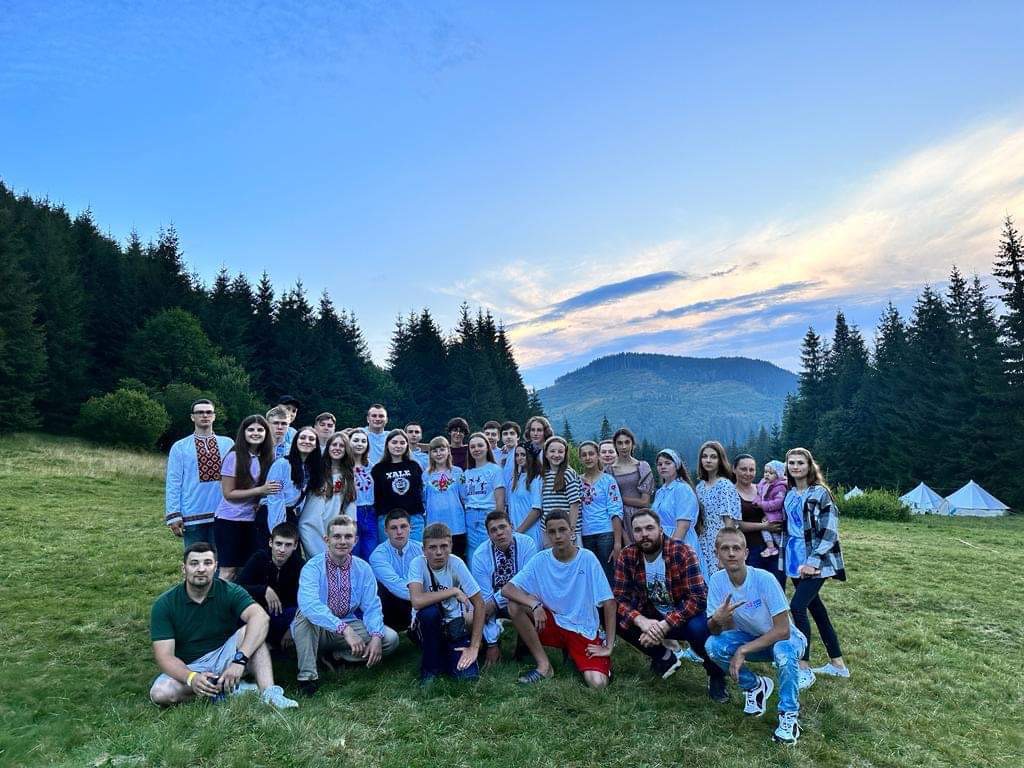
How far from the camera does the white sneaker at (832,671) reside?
5475mm

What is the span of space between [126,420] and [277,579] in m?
26.9

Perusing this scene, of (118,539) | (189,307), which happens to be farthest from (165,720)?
(189,307)

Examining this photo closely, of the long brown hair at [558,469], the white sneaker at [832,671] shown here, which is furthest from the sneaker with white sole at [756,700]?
the long brown hair at [558,469]

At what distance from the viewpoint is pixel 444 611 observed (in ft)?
16.9

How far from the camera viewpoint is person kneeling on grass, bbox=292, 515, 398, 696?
4855 mm

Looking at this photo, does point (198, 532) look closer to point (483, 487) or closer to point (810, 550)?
point (483, 487)

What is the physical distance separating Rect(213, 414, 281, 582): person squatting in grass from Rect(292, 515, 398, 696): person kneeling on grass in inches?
45.6

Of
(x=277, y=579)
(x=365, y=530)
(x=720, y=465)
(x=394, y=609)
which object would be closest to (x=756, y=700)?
(x=720, y=465)

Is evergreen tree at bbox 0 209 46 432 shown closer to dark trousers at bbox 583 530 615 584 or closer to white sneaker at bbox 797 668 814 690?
dark trousers at bbox 583 530 615 584

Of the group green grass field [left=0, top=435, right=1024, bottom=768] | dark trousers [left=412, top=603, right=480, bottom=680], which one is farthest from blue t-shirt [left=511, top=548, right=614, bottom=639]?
dark trousers [left=412, top=603, right=480, bottom=680]

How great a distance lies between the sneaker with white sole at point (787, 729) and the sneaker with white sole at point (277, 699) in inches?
140

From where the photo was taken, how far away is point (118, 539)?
10.8 metres

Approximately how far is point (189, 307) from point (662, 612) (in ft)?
151

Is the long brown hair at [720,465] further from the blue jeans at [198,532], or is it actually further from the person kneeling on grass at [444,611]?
the blue jeans at [198,532]
